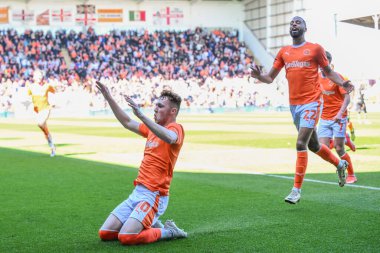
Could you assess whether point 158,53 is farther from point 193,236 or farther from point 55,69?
point 193,236

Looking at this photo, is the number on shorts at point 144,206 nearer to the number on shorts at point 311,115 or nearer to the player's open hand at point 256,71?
the player's open hand at point 256,71

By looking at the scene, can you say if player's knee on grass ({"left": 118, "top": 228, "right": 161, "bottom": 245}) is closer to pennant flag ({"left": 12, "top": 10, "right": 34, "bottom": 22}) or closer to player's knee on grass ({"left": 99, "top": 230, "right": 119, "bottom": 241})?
player's knee on grass ({"left": 99, "top": 230, "right": 119, "bottom": 241})

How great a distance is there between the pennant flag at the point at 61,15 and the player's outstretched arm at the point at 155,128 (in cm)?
5660

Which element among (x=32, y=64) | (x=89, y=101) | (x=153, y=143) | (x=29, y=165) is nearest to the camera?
(x=153, y=143)

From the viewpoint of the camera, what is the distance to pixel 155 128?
22.2 feet

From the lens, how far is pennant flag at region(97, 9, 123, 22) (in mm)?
63062

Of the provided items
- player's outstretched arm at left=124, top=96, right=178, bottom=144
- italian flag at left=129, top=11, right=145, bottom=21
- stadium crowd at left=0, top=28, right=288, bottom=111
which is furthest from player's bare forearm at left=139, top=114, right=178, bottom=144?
italian flag at left=129, top=11, right=145, bottom=21

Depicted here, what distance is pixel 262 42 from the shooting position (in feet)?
216

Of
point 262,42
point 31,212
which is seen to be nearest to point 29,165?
point 31,212

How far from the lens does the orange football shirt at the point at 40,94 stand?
19.0 m

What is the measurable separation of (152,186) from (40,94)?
12.5m

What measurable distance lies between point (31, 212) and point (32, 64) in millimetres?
45113

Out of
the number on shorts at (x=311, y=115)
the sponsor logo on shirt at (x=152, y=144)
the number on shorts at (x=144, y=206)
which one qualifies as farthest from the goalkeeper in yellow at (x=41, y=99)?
the number on shorts at (x=144, y=206)

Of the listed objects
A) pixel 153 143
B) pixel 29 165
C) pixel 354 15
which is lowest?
pixel 29 165
